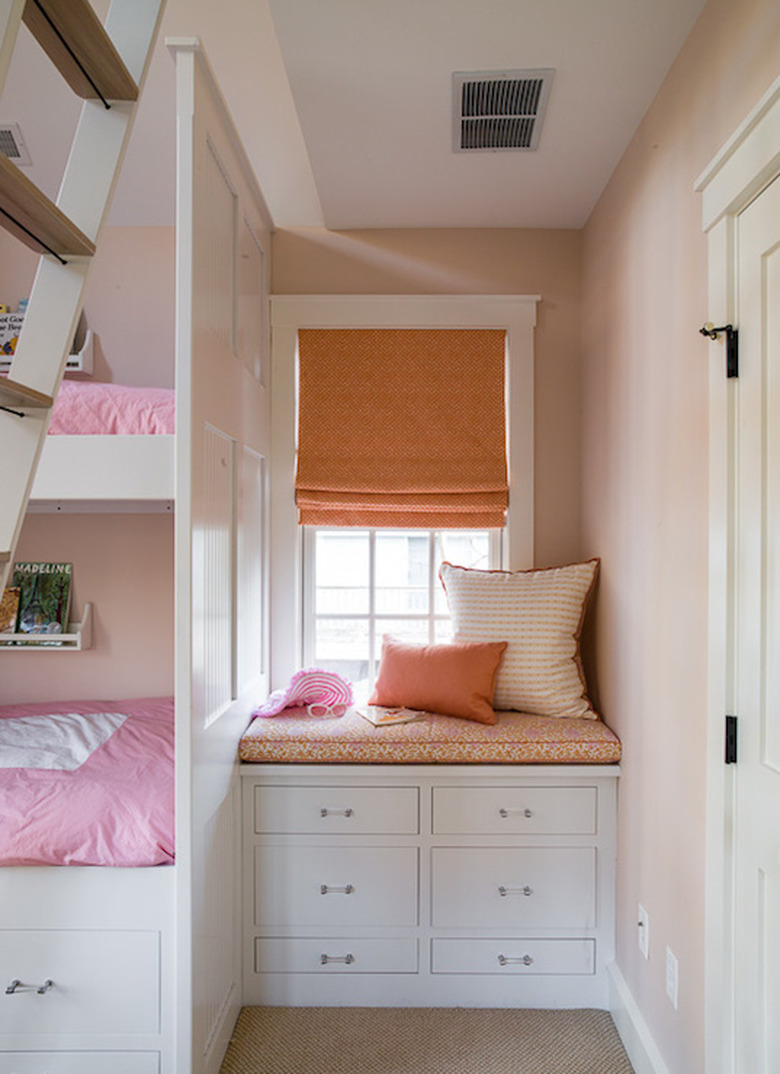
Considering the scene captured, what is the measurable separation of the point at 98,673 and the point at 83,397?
1.37 m

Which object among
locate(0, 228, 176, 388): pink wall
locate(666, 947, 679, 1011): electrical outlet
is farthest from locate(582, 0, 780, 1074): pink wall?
locate(0, 228, 176, 388): pink wall

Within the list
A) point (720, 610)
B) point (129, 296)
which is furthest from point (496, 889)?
point (129, 296)

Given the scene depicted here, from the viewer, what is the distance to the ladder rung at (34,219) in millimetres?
839

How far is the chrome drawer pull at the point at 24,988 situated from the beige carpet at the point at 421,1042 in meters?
0.55

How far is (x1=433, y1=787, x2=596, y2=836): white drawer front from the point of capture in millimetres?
2291

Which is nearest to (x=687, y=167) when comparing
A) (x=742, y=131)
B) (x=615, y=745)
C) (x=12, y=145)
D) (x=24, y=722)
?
(x=742, y=131)

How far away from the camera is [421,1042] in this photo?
2.14 meters

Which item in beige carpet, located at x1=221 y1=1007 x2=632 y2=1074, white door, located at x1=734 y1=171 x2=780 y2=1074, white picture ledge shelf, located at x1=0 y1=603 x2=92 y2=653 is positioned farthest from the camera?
white picture ledge shelf, located at x1=0 y1=603 x2=92 y2=653

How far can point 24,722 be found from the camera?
2.55 metres

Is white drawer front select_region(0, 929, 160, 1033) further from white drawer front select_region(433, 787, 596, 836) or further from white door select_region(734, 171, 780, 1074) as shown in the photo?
white door select_region(734, 171, 780, 1074)

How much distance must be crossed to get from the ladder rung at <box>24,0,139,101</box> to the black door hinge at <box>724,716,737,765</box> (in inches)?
60.4

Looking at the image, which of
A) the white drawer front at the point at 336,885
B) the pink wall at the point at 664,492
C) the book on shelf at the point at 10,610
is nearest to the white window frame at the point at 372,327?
the pink wall at the point at 664,492

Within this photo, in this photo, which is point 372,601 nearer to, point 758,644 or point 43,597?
point 43,597

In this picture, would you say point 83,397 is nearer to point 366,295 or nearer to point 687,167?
point 366,295
